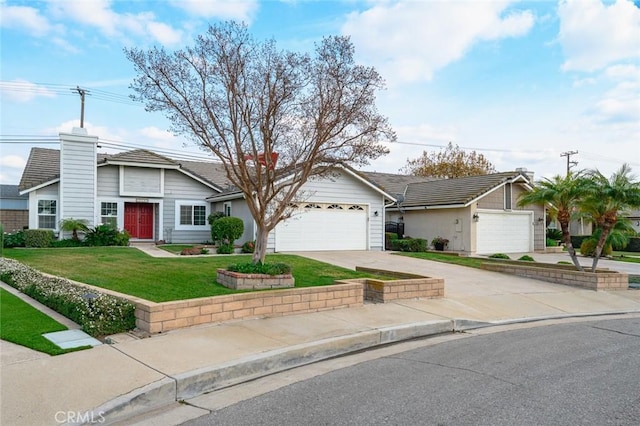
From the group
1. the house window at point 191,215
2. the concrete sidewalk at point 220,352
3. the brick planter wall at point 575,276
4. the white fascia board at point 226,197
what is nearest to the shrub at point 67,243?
the house window at point 191,215

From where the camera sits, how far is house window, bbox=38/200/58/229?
67.4 feet

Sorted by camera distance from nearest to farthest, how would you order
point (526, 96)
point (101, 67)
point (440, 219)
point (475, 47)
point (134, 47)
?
point (134, 47)
point (101, 67)
point (475, 47)
point (526, 96)
point (440, 219)

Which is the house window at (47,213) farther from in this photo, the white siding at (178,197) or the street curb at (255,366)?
the street curb at (255,366)

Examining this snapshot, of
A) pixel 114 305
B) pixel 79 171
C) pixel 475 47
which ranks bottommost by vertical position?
pixel 114 305

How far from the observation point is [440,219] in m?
25.4

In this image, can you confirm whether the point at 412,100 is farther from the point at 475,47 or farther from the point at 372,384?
the point at 372,384

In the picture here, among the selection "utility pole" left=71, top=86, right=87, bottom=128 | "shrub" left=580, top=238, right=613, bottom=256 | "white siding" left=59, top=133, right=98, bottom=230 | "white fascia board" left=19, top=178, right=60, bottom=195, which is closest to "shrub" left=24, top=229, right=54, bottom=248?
"white siding" left=59, top=133, right=98, bottom=230

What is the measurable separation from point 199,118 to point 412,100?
935cm

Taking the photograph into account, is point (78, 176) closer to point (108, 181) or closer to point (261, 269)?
point (108, 181)

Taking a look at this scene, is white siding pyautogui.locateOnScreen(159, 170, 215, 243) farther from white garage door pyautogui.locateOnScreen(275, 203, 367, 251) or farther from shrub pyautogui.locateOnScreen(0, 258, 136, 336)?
shrub pyautogui.locateOnScreen(0, 258, 136, 336)

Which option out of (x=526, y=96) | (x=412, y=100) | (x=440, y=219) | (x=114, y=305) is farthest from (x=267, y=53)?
(x=440, y=219)

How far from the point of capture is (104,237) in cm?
1997

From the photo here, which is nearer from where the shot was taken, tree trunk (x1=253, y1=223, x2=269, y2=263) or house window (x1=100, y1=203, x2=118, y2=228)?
tree trunk (x1=253, y1=223, x2=269, y2=263)

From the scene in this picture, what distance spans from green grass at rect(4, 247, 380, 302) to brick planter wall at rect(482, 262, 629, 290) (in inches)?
226
